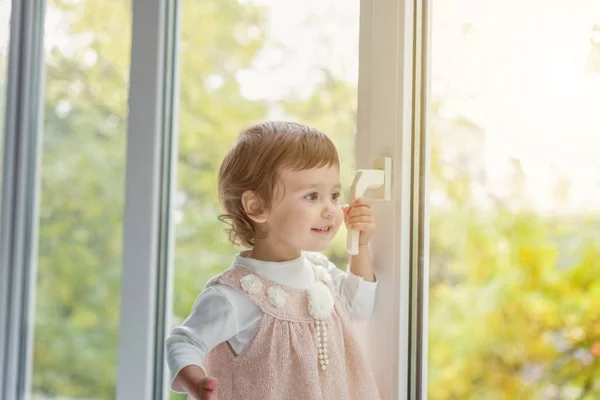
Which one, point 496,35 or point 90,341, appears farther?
point 90,341

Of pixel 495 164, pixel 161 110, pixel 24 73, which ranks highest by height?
pixel 24 73

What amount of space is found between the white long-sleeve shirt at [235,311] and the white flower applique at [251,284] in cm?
1

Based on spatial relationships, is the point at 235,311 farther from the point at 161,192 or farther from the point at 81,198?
the point at 81,198

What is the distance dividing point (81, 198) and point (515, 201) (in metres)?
0.90

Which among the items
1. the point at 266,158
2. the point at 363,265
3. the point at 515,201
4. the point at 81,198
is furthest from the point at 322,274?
the point at 81,198

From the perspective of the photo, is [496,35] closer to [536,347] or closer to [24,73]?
[536,347]

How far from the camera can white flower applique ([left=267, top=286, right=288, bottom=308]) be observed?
1.04m

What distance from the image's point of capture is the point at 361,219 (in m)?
1.09

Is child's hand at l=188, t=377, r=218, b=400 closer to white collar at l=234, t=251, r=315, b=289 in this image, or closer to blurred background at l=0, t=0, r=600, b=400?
white collar at l=234, t=251, r=315, b=289

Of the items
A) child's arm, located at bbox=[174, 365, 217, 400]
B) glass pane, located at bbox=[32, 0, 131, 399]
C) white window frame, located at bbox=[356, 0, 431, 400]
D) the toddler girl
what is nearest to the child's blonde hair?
the toddler girl

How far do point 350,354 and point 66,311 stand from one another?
28.1 inches

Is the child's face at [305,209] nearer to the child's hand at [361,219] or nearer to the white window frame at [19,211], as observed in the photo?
the child's hand at [361,219]

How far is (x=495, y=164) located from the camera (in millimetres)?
1016

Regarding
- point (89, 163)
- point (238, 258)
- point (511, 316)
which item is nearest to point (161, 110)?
point (89, 163)
